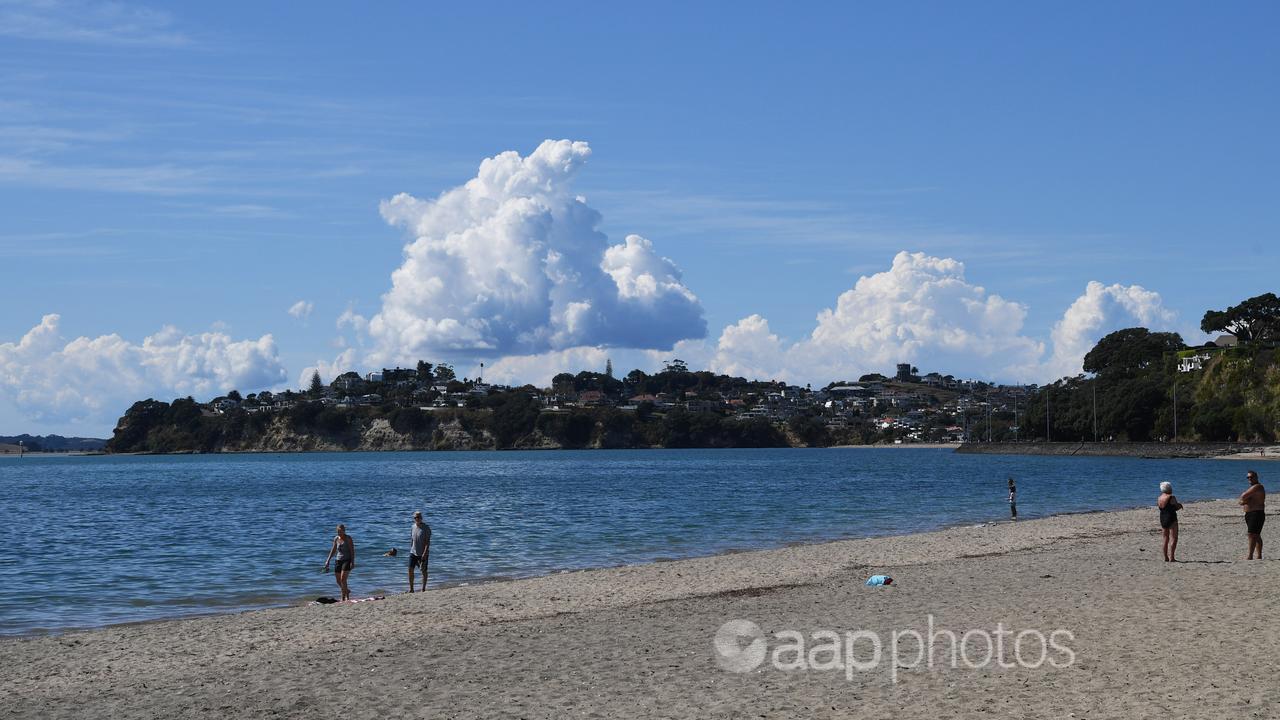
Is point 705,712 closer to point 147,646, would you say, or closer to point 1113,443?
point 147,646

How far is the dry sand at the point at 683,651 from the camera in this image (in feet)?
36.0

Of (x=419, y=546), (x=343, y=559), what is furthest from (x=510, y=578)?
(x=343, y=559)

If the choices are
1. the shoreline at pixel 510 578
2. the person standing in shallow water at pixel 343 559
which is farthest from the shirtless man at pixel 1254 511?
the person standing in shallow water at pixel 343 559

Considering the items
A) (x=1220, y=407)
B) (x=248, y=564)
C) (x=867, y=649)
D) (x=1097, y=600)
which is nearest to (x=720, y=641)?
(x=867, y=649)

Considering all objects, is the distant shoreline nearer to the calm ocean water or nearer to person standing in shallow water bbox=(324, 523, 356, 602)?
the calm ocean water

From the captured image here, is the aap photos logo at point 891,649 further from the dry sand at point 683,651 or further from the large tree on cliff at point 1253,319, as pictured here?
the large tree on cliff at point 1253,319

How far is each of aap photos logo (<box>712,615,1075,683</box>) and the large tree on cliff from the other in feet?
551

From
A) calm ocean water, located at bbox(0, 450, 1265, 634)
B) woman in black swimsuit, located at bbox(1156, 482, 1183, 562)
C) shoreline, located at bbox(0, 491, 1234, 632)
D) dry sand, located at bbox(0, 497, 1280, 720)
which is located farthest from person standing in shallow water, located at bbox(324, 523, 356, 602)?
woman in black swimsuit, located at bbox(1156, 482, 1183, 562)

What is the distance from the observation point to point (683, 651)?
13.8 meters

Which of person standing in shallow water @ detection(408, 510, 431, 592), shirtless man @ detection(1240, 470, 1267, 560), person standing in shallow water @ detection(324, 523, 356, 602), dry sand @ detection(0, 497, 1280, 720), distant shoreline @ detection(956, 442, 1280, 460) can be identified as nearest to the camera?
dry sand @ detection(0, 497, 1280, 720)

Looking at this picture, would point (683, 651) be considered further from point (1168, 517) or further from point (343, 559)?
point (1168, 517)

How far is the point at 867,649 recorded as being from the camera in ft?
44.4

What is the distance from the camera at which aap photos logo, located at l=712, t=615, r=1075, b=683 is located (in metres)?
12.5

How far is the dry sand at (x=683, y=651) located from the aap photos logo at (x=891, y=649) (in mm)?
142
